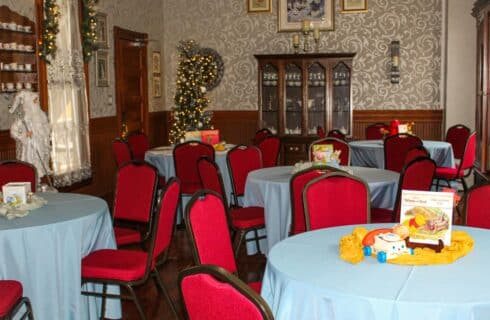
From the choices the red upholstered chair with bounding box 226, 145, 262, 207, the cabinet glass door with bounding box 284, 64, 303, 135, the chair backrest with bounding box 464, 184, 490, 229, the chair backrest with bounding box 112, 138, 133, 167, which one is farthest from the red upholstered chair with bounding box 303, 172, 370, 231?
the cabinet glass door with bounding box 284, 64, 303, 135

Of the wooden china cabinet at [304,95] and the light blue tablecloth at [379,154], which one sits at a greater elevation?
the wooden china cabinet at [304,95]

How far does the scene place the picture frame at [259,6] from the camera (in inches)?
413

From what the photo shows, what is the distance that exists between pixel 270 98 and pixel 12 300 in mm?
7404

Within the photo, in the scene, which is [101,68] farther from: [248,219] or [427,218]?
[427,218]

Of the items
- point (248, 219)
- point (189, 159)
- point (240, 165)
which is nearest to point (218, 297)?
point (248, 219)

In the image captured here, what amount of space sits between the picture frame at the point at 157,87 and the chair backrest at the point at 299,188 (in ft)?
22.5

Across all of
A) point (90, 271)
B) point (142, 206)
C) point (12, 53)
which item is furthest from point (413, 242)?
point (12, 53)

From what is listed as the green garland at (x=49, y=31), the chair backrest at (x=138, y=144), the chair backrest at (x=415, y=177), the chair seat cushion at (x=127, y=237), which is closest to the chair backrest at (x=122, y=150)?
the chair backrest at (x=138, y=144)

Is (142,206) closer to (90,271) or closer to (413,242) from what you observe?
(90,271)

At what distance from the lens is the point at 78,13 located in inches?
311

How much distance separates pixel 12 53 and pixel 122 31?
302 centimetres

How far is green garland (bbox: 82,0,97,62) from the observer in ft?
26.0

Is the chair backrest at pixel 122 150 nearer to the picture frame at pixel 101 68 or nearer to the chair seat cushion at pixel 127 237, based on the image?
the picture frame at pixel 101 68

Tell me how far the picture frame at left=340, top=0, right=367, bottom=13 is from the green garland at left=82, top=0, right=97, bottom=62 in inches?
167
